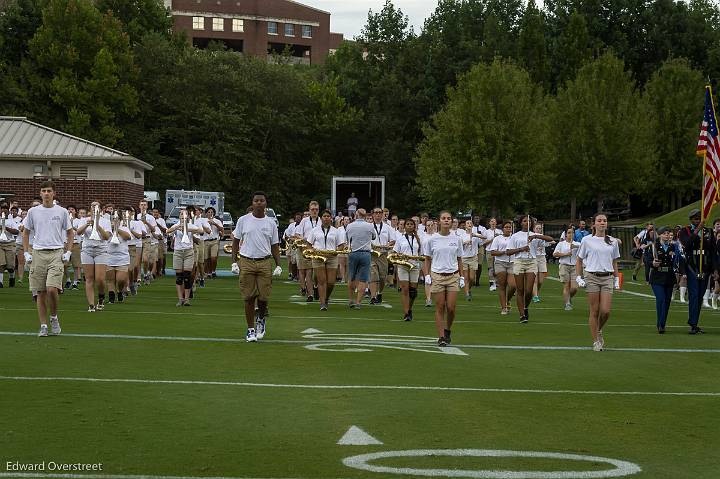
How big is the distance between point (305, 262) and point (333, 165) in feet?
189

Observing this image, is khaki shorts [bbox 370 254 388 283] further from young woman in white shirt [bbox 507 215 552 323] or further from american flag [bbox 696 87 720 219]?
american flag [bbox 696 87 720 219]

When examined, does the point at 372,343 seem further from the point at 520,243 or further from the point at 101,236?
the point at 101,236

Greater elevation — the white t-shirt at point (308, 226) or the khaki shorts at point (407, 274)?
the white t-shirt at point (308, 226)

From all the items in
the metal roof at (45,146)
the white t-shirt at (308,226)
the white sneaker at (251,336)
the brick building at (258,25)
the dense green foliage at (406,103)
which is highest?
the brick building at (258,25)

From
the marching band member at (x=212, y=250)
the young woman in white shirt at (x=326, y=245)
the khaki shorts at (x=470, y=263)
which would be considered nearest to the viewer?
the young woman in white shirt at (x=326, y=245)

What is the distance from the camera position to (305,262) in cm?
2661

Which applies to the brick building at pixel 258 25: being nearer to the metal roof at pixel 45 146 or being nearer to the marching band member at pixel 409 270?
the metal roof at pixel 45 146

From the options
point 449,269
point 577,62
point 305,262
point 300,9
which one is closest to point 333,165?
point 577,62

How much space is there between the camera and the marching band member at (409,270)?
2136 cm

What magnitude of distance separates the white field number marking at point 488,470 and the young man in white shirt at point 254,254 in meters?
7.51

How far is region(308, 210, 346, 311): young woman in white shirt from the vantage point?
23.9 metres

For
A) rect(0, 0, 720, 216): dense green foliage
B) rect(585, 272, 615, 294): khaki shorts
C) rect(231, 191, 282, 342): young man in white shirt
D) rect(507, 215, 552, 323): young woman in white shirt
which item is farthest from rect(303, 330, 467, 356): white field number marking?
rect(0, 0, 720, 216): dense green foliage

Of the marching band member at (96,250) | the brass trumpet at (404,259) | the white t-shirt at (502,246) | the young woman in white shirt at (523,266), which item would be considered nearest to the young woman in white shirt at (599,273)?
the young woman in white shirt at (523,266)

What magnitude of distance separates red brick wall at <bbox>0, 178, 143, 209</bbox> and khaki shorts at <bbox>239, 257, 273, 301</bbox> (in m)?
34.3
